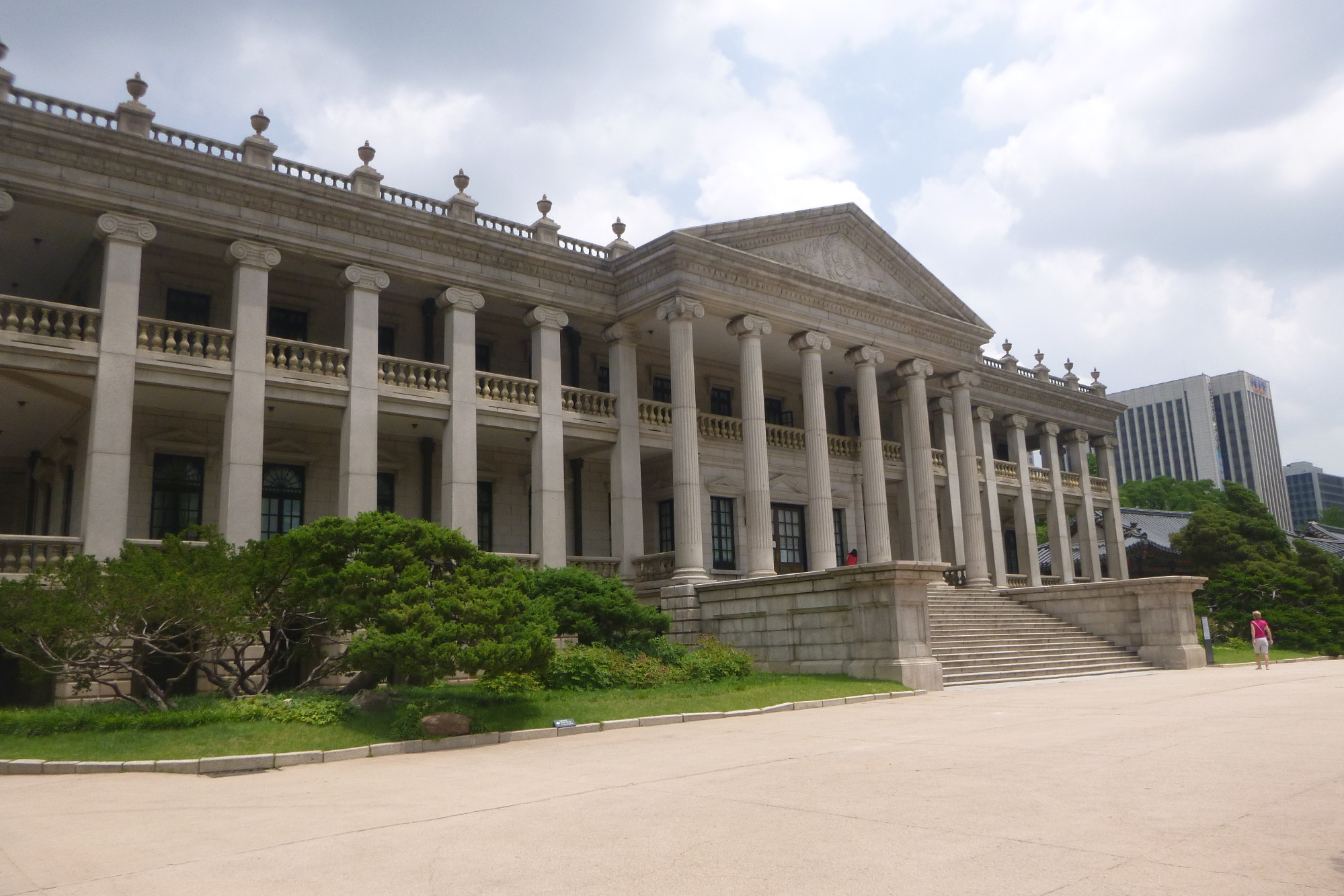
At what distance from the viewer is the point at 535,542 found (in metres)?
24.6

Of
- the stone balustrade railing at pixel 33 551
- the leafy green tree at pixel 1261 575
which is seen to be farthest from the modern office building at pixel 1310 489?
the stone balustrade railing at pixel 33 551

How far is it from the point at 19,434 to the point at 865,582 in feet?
65.0

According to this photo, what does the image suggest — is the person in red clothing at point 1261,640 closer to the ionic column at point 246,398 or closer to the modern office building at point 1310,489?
the ionic column at point 246,398

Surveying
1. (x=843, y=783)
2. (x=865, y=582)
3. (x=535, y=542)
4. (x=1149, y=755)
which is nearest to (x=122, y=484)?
(x=535, y=542)

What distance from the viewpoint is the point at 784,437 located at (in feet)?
102

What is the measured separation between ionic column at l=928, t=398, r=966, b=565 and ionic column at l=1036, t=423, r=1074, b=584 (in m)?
6.56

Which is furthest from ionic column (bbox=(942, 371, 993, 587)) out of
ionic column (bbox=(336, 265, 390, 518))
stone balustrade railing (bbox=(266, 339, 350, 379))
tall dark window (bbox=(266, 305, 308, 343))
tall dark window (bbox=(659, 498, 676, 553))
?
tall dark window (bbox=(266, 305, 308, 343))

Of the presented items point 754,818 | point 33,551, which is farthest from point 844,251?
point 754,818

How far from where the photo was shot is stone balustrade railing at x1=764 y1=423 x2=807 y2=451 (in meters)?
30.7

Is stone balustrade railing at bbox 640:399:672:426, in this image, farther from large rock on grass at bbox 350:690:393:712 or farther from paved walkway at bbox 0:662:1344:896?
paved walkway at bbox 0:662:1344:896

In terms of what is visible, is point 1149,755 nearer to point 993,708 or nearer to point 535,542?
point 993,708

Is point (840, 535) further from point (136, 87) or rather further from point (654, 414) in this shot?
point (136, 87)

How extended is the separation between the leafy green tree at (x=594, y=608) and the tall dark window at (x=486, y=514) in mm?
6621

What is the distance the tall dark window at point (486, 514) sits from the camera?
88.3 feet
